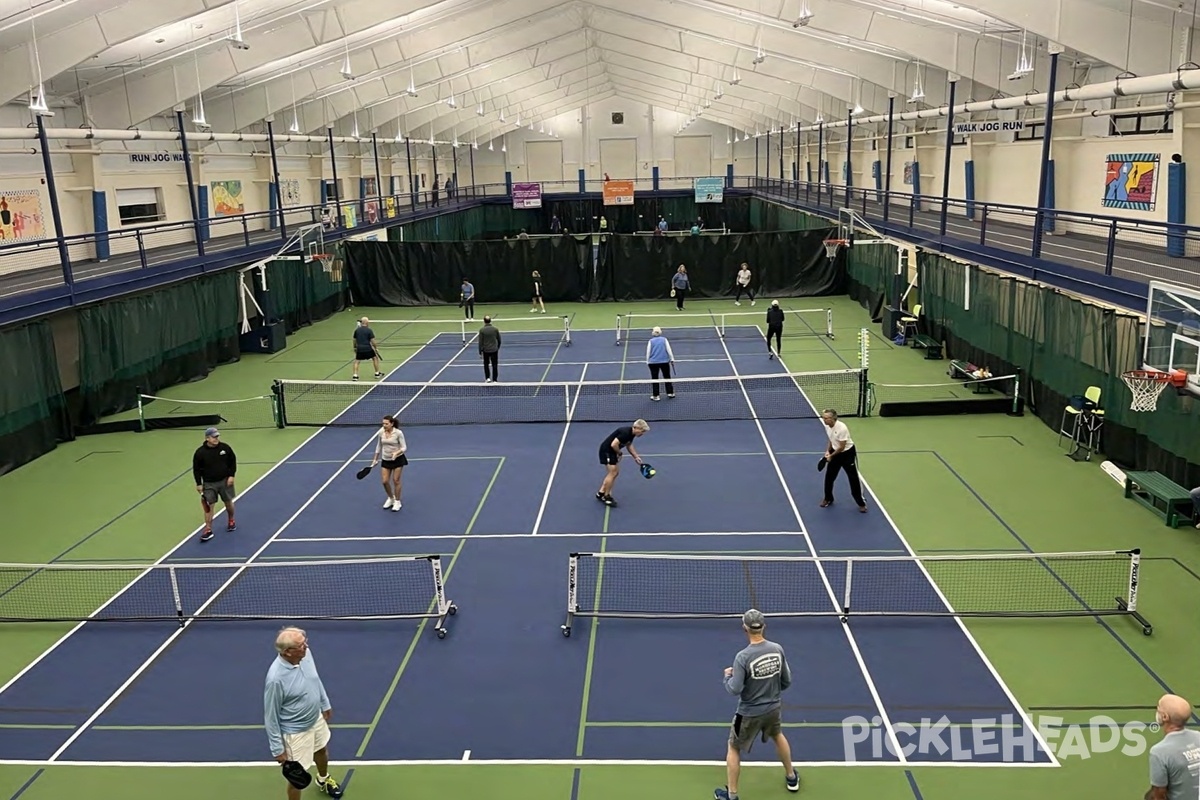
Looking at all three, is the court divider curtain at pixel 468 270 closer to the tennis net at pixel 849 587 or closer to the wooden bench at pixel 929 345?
the wooden bench at pixel 929 345

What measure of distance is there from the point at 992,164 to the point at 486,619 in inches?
1247

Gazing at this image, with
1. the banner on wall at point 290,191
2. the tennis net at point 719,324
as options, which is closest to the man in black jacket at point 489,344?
the tennis net at point 719,324

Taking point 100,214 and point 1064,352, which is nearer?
point 1064,352

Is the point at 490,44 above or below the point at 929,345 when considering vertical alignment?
above

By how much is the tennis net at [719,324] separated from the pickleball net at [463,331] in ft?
7.30

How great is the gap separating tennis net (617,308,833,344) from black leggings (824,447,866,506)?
46.0ft

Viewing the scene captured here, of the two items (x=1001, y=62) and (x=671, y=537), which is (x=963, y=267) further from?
(x=671, y=537)

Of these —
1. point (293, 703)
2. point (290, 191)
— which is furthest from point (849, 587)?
point (290, 191)

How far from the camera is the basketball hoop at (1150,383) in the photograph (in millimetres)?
12039

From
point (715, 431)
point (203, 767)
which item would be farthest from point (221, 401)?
point (203, 767)

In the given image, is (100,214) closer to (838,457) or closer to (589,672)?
(838,457)

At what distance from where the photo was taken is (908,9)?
2455 centimetres

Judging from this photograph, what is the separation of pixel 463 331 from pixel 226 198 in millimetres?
18341

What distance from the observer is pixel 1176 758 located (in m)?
5.70
